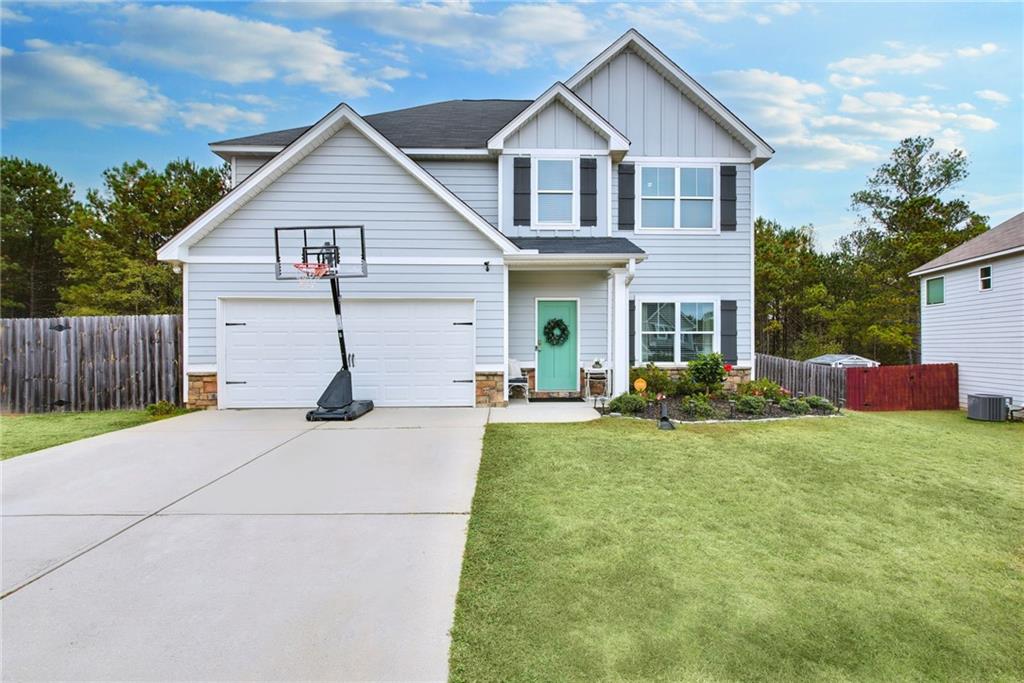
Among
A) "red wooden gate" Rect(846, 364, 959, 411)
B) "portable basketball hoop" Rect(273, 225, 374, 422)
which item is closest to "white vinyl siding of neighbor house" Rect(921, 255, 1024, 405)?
"red wooden gate" Rect(846, 364, 959, 411)

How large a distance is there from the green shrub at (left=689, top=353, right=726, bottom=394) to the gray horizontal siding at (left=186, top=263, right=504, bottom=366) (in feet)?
12.6

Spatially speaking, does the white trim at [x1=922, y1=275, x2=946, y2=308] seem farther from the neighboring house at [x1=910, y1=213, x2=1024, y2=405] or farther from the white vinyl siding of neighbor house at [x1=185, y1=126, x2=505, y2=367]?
the white vinyl siding of neighbor house at [x1=185, y1=126, x2=505, y2=367]

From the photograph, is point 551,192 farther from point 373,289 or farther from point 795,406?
point 795,406

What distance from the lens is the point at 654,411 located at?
822 cm

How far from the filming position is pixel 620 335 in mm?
9016

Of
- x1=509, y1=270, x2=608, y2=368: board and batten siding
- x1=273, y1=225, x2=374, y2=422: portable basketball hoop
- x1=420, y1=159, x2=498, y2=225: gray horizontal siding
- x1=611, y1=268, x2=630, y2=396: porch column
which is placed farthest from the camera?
x1=420, y1=159, x2=498, y2=225: gray horizontal siding

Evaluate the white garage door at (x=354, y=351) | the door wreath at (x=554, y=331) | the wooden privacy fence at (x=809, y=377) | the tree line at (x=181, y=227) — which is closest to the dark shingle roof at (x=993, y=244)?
the wooden privacy fence at (x=809, y=377)

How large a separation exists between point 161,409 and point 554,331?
7.65 m

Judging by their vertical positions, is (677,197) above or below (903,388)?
above

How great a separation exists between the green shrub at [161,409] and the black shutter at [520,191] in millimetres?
7530

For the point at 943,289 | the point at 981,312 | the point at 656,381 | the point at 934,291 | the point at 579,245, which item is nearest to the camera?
the point at 656,381

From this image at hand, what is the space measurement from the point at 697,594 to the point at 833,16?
1289 centimetres

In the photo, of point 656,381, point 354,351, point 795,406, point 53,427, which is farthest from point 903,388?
point 53,427

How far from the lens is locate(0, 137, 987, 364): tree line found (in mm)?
19922
